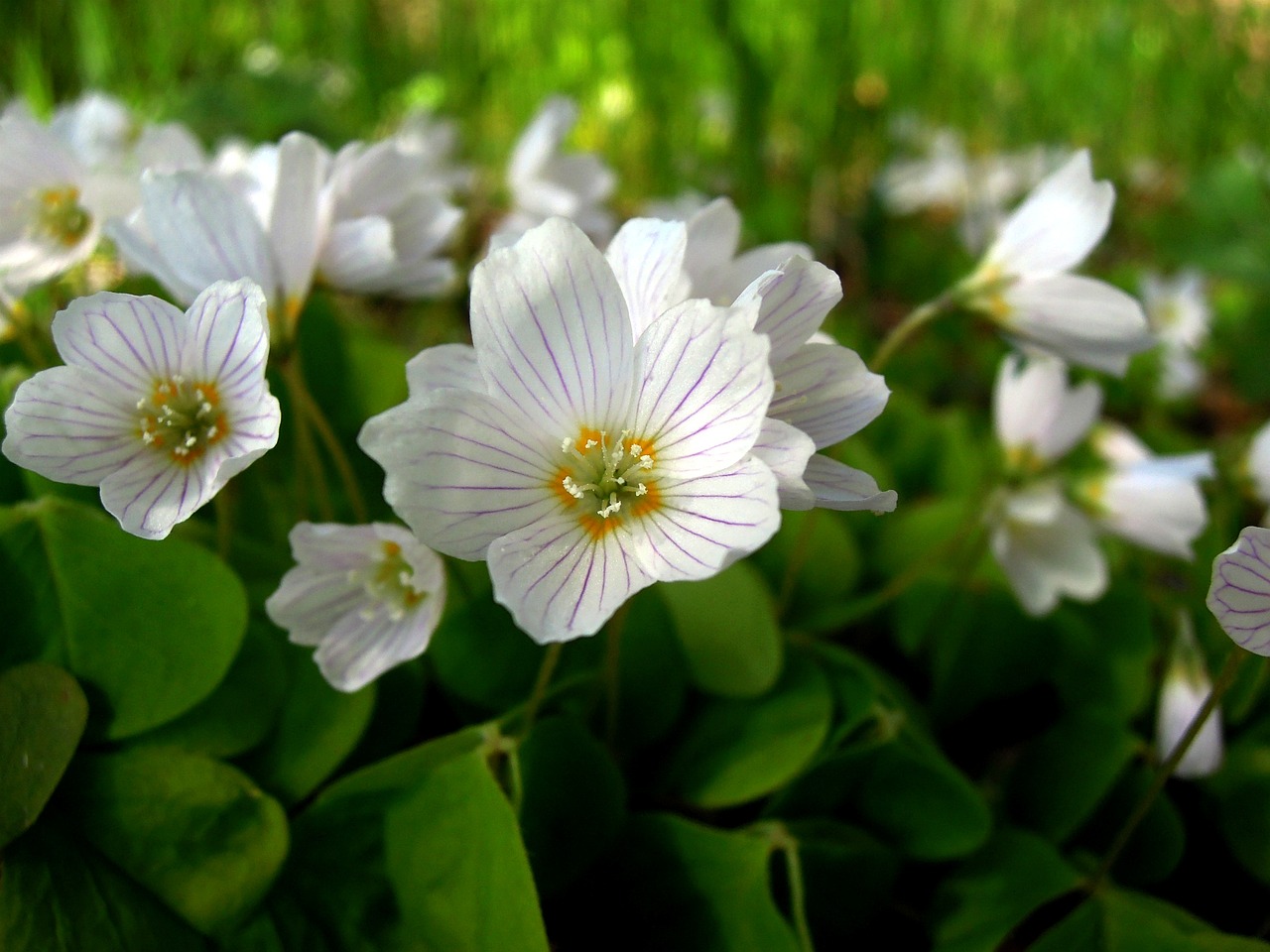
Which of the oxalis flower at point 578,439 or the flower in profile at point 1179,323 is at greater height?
the oxalis flower at point 578,439

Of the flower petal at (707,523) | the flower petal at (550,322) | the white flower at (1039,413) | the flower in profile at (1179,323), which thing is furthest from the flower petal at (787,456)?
the flower in profile at (1179,323)

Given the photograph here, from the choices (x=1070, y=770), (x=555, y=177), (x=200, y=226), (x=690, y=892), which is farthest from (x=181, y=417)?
(x=555, y=177)

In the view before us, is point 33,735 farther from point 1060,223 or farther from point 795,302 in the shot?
point 1060,223

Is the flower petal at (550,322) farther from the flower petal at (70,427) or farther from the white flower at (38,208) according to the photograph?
the white flower at (38,208)

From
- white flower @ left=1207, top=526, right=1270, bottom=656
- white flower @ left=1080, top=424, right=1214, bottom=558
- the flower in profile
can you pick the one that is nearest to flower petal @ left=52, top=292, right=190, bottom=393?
white flower @ left=1207, top=526, right=1270, bottom=656

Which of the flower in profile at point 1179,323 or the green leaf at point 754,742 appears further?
the flower in profile at point 1179,323

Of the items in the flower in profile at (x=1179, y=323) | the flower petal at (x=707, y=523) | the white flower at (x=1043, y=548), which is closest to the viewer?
the flower petal at (x=707, y=523)

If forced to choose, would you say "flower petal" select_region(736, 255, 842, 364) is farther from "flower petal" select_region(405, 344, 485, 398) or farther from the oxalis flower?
"flower petal" select_region(405, 344, 485, 398)
